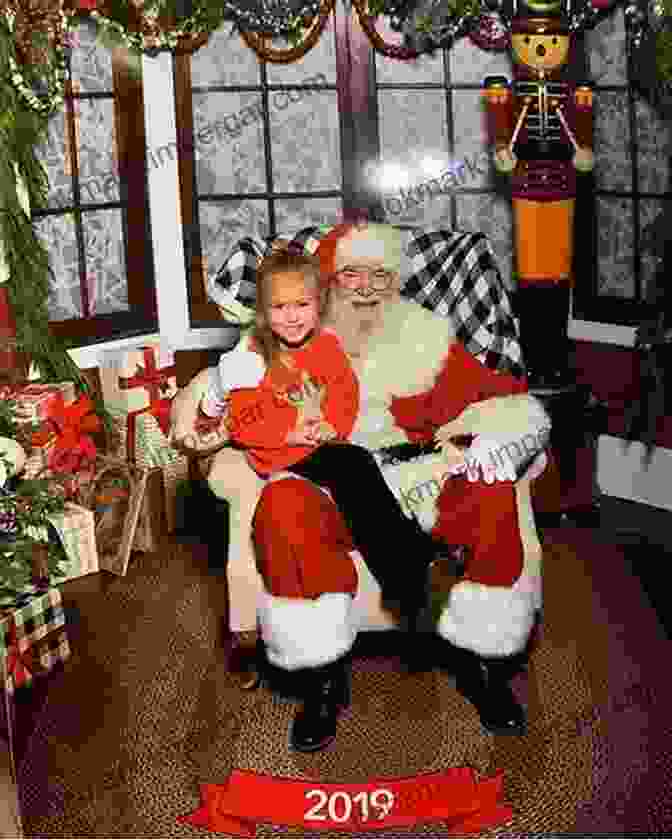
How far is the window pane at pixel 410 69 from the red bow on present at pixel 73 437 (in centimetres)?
132

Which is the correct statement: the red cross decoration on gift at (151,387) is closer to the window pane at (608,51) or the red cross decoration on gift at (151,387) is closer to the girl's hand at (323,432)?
the girl's hand at (323,432)

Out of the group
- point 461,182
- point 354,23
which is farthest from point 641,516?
point 354,23

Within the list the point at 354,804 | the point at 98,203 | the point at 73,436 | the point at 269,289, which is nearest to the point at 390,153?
the point at 98,203

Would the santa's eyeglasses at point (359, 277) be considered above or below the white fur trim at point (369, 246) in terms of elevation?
below

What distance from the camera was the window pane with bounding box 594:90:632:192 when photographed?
4008 millimetres

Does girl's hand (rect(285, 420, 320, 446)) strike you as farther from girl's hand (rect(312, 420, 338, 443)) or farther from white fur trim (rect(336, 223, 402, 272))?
white fur trim (rect(336, 223, 402, 272))

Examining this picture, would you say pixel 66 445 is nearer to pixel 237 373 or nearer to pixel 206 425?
pixel 206 425

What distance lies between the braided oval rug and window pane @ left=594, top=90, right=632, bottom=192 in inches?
49.2

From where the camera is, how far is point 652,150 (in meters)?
3.96

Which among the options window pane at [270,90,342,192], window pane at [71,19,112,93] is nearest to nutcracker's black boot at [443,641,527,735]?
window pane at [270,90,342,192]

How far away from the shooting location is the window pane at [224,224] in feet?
14.1

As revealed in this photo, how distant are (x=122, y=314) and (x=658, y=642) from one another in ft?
6.45

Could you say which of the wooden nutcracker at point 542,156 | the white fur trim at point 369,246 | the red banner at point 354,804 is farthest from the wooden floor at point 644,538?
the white fur trim at point 369,246

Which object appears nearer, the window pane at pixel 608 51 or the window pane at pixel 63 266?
the window pane at pixel 608 51
